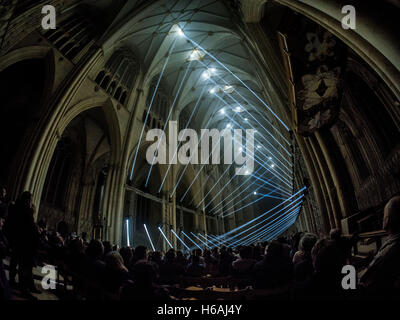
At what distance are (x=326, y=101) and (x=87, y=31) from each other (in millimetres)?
12206

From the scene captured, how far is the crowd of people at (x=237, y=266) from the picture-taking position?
156 centimetres

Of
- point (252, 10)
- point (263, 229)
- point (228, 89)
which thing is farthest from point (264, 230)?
point (252, 10)

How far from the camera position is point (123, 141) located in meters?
13.2

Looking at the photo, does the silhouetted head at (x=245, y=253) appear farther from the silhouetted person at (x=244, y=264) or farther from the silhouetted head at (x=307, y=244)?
the silhouetted head at (x=307, y=244)

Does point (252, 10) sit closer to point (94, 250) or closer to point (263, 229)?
point (94, 250)

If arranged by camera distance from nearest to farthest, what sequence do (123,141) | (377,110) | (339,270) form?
(339,270), (377,110), (123,141)

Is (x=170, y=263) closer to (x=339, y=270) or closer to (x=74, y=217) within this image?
(x=339, y=270)

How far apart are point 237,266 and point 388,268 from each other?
226 centimetres

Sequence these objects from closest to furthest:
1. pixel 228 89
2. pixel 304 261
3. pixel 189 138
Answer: pixel 304 261 < pixel 228 89 < pixel 189 138

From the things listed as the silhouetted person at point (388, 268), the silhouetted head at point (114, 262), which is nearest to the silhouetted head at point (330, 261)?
the silhouetted person at point (388, 268)

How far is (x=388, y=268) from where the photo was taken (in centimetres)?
150

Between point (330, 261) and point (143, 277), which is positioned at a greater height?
point (330, 261)

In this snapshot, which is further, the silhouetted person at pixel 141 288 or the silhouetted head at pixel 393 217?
the silhouetted person at pixel 141 288
